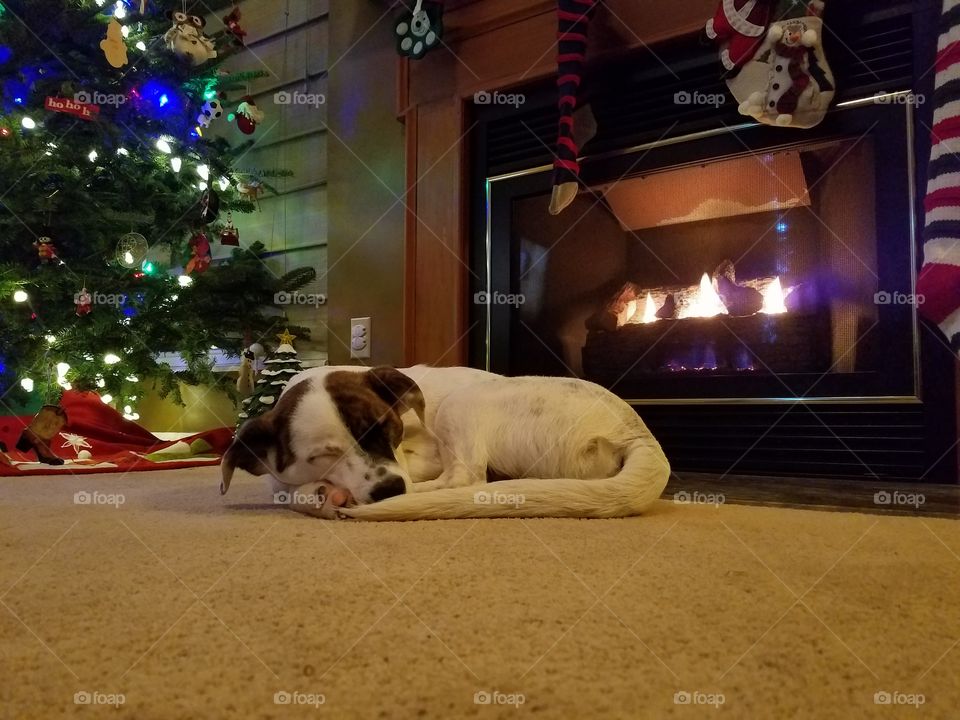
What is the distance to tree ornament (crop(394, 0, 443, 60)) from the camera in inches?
134

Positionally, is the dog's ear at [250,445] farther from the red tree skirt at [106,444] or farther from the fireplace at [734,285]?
the fireplace at [734,285]

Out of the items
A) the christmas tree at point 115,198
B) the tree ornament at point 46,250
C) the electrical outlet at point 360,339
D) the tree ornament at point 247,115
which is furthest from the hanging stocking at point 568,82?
the tree ornament at point 46,250

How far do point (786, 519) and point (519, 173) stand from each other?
86.7 inches

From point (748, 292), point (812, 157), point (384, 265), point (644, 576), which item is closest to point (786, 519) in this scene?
point (644, 576)

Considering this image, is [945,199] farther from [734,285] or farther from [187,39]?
[187,39]

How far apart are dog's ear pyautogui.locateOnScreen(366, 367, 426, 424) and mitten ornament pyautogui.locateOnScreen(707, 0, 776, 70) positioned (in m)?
1.81

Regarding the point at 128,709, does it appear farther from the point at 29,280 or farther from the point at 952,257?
the point at 29,280

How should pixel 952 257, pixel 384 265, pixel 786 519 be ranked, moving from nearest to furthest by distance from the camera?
pixel 786 519
pixel 952 257
pixel 384 265

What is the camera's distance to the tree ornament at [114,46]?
10.6 ft

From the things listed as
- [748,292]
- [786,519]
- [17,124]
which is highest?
[17,124]

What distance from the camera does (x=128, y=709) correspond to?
0.58 metres

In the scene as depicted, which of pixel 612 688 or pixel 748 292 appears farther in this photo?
pixel 748 292

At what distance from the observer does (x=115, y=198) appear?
3602 mm

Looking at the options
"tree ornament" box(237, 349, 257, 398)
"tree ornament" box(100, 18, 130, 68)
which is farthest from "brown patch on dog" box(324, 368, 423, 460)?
"tree ornament" box(100, 18, 130, 68)
